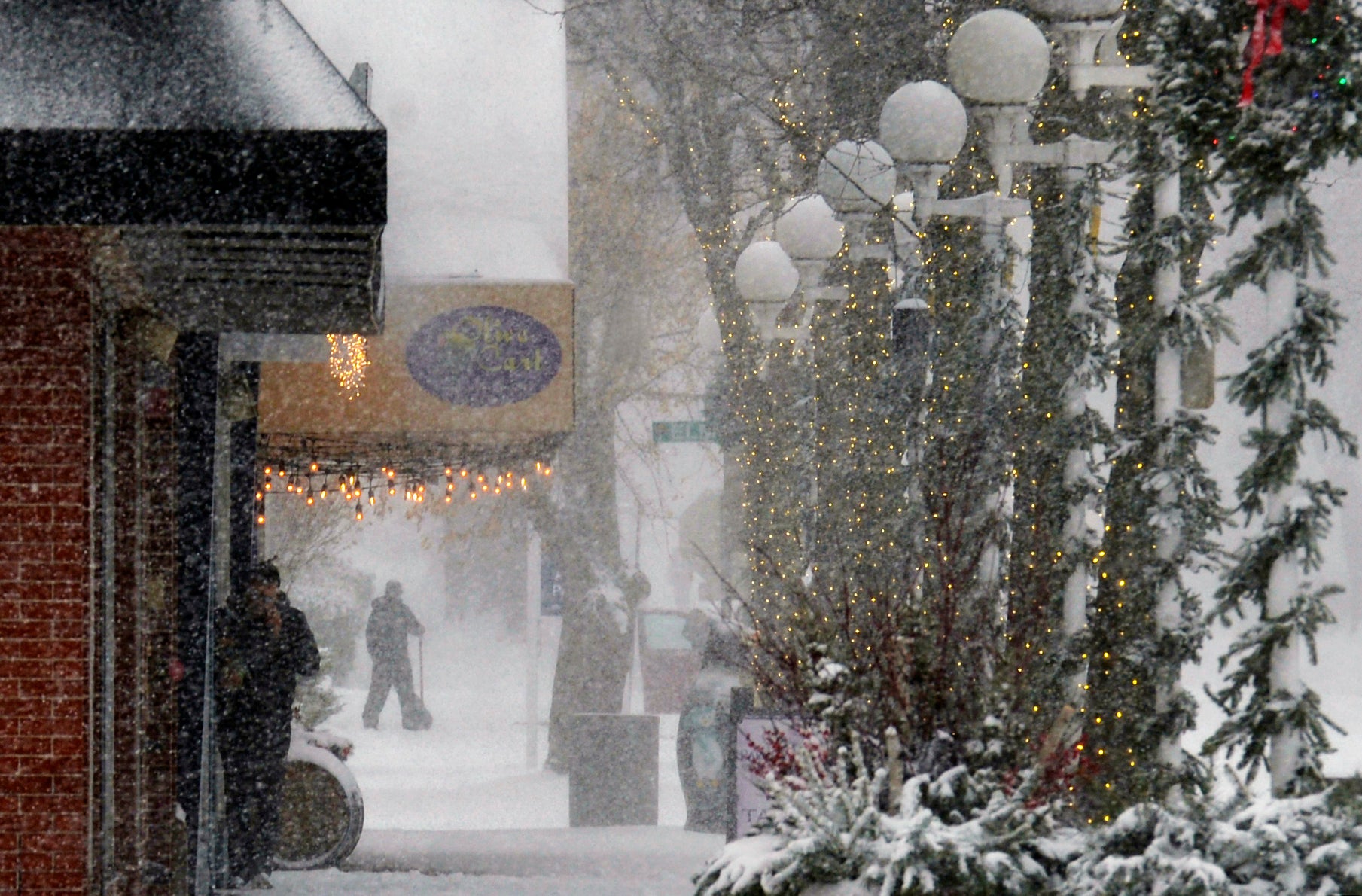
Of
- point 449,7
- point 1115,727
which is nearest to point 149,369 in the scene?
point 449,7

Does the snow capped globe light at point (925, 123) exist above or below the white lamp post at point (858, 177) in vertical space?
below

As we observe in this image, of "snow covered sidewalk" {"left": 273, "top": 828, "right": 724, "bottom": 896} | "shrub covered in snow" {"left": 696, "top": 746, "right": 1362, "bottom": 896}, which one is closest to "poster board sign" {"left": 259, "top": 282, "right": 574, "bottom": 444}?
"snow covered sidewalk" {"left": 273, "top": 828, "right": 724, "bottom": 896}

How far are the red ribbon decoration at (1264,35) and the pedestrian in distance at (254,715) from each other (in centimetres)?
808

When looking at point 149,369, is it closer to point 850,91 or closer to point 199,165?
point 199,165

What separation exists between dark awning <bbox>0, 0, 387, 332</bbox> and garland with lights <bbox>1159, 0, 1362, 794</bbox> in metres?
2.68

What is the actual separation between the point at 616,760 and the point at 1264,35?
15.5 metres

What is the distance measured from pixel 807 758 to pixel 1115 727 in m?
2.28

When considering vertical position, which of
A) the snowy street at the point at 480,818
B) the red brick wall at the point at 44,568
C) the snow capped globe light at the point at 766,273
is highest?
the snow capped globe light at the point at 766,273

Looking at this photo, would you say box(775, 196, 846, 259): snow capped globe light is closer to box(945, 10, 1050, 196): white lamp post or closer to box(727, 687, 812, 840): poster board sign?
box(727, 687, 812, 840): poster board sign

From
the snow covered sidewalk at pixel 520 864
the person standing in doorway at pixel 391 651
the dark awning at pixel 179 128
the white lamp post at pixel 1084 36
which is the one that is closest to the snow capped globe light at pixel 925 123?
the white lamp post at pixel 1084 36

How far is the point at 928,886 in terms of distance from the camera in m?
4.93

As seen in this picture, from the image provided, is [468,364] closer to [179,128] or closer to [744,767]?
[744,767]

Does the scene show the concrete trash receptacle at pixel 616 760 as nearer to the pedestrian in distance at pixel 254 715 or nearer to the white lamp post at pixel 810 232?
the pedestrian in distance at pixel 254 715

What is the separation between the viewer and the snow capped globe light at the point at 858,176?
10.9m
